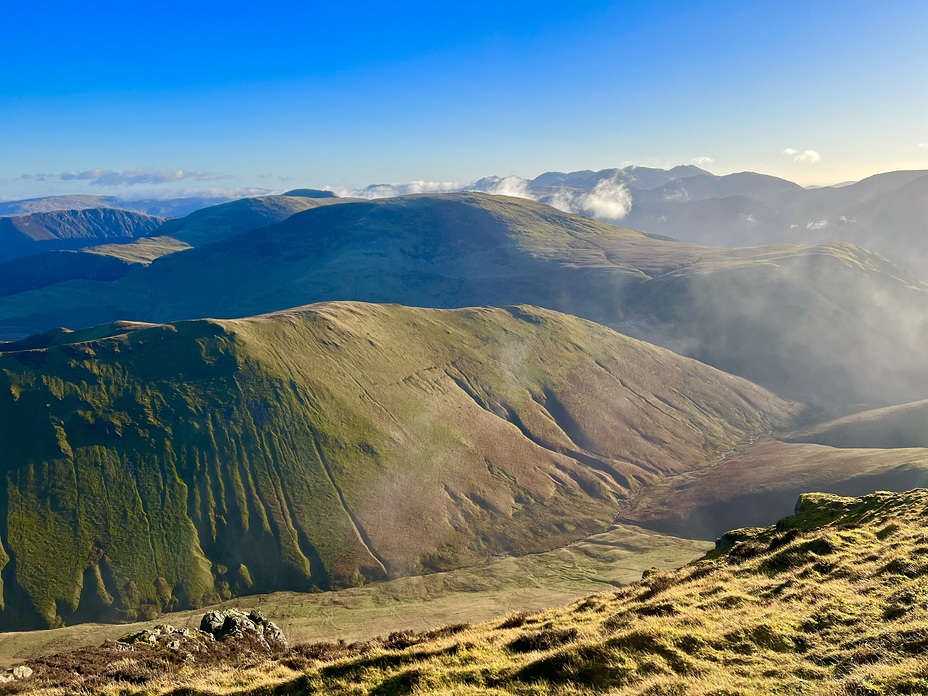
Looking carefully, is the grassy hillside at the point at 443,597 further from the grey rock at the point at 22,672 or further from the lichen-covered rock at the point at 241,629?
the grey rock at the point at 22,672

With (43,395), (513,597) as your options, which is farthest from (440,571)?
(43,395)

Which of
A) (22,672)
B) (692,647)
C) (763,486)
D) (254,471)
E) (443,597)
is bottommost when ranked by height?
(443,597)

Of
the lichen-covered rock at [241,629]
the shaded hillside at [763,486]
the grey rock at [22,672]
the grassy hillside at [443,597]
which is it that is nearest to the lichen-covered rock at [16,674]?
the grey rock at [22,672]

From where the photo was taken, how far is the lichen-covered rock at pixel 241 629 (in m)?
53.8

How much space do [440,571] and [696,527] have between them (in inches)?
2926

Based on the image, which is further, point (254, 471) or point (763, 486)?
point (763, 486)

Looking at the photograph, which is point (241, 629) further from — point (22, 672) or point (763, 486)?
point (763, 486)

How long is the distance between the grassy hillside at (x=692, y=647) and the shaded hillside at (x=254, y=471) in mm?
88728

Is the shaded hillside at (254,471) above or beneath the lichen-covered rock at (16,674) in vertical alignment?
beneath

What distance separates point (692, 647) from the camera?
2584cm

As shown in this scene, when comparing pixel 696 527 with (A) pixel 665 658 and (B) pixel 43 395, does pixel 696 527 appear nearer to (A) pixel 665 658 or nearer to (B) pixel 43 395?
(A) pixel 665 658

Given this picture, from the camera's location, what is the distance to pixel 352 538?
5389 inches

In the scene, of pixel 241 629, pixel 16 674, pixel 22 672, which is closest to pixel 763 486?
pixel 241 629

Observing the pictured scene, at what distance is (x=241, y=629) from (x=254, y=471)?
3893 inches
